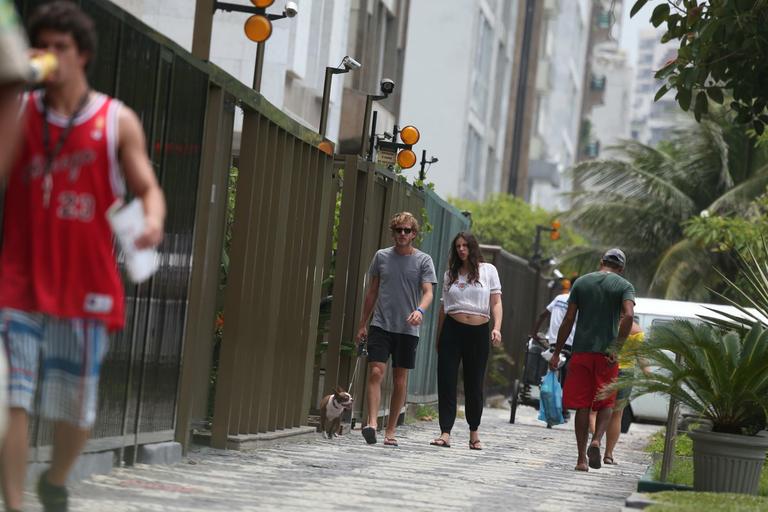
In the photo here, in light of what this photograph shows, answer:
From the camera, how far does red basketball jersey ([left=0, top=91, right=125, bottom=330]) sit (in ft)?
17.9

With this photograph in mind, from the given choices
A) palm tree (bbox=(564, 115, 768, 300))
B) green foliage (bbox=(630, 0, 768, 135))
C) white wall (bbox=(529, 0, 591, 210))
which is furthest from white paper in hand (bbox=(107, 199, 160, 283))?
white wall (bbox=(529, 0, 591, 210))

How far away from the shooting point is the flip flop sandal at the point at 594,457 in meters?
12.8

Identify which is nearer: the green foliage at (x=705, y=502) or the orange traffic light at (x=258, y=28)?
the green foliage at (x=705, y=502)

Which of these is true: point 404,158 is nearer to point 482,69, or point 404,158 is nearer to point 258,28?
point 258,28

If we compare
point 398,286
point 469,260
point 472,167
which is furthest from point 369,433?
point 472,167

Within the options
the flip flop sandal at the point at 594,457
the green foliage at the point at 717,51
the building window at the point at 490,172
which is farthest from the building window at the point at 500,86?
the green foliage at the point at 717,51

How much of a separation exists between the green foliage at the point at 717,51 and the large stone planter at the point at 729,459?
250 centimetres

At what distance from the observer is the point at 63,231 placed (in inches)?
216

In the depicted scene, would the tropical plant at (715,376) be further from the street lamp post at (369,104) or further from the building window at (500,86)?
the building window at (500,86)

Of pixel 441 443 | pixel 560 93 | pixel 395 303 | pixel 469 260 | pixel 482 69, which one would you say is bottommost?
pixel 441 443

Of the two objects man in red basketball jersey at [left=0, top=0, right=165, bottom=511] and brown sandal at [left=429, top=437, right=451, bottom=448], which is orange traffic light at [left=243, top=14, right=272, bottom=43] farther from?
brown sandal at [left=429, top=437, right=451, bottom=448]

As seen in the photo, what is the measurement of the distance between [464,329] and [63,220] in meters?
8.48

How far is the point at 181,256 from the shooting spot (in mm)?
9305

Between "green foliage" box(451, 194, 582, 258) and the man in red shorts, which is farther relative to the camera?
"green foliage" box(451, 194, 582, 258)
